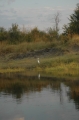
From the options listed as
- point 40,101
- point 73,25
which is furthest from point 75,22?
point 40,101

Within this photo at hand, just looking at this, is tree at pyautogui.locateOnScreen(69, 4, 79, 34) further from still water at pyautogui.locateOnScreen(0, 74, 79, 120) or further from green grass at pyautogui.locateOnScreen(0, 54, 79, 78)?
still water at pyautogui.locateOnScreen(0, 74, 79, 120)

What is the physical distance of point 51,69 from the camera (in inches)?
1302

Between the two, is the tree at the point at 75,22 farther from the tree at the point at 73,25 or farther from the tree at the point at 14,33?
the tree at the point at 14,33

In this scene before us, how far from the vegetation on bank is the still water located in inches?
300

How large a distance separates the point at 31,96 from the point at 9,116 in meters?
4.88

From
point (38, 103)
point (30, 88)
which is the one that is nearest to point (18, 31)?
point (30, 88)

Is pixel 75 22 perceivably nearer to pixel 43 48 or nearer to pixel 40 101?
pixel 43 48

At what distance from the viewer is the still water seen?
12.5 m

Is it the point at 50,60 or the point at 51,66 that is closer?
the point at 51,66

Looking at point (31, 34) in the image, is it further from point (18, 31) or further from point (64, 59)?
point (64, 59)

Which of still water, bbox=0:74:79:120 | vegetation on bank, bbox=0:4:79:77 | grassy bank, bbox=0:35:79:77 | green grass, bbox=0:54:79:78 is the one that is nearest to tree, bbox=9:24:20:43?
vegetation on bank, bbox=0:4:79:77

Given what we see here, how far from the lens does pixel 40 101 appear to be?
1577cm

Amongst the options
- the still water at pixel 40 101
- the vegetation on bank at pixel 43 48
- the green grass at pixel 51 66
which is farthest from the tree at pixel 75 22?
the still water at pixel 40 101

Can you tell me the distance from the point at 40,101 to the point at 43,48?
110 feet
